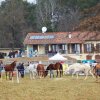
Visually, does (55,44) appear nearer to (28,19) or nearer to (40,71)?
(28,19)

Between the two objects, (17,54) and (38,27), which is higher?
(38,27)

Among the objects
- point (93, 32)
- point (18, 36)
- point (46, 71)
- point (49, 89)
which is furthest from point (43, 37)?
point (93, 32)

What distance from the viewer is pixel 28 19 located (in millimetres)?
90625

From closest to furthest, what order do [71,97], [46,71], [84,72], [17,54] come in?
[71,97] < [84,72] < [46,71] < [17,54]

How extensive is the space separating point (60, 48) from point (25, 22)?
22615 mm

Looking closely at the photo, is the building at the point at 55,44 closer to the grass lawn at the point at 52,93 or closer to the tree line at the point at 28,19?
the tree line at the point at 28,19

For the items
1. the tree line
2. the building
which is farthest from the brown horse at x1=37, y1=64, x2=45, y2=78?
the tree line

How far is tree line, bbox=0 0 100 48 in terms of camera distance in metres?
83.2

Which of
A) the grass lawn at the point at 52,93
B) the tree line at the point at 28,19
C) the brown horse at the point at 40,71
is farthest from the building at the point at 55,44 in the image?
the grass lawn at the point at 52,93

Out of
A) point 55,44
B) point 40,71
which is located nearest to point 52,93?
point 40,71

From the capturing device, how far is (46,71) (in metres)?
33.1

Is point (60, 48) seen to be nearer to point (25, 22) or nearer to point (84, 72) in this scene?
point (25, 22)

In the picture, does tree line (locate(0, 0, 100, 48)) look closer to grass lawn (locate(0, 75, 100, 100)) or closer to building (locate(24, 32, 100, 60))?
building (locate(24, 32, 100, 60))

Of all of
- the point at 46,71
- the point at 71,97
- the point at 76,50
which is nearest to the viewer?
the point at 71,97
